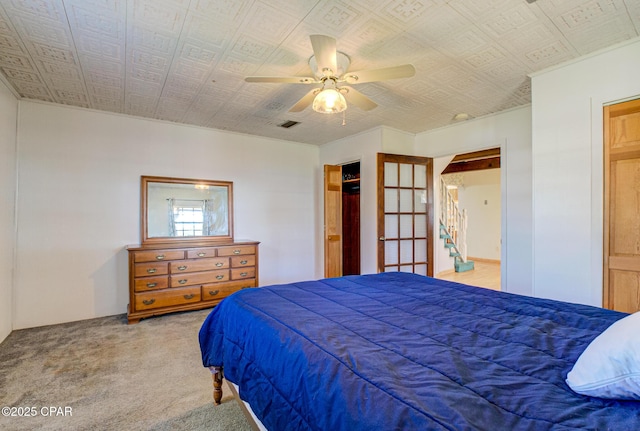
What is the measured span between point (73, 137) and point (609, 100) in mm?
5282

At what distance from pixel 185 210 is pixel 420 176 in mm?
3410

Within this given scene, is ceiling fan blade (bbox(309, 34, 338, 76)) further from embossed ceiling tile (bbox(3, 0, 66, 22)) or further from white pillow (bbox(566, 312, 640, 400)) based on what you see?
white pillow (bbox(566, 312, 640, 400))

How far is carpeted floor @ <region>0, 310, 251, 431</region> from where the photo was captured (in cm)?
181

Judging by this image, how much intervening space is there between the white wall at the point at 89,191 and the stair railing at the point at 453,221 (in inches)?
177

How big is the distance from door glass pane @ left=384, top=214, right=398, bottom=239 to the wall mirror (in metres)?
2.24

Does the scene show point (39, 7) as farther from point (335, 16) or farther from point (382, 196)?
point (382, 196)

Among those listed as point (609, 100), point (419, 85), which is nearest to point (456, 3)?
point (419, 85)

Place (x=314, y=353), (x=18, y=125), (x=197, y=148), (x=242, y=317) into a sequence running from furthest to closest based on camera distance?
(x=197, y=148), (x=18, y=125), (x=242, y=317), (x=314, y=353)

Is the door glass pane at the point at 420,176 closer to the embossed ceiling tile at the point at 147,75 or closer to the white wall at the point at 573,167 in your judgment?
the white wall at the point at 573,167

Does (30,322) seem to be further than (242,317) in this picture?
Yes

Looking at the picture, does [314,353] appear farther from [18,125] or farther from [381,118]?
[18,125]

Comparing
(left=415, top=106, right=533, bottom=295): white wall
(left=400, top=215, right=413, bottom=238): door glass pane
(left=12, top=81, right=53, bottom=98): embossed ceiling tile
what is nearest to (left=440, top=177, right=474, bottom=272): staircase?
(left=400, top=215, right=413, bottom=238): door glass pane

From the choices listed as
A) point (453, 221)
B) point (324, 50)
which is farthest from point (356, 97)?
point (453, 221)

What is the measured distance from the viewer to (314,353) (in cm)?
105
